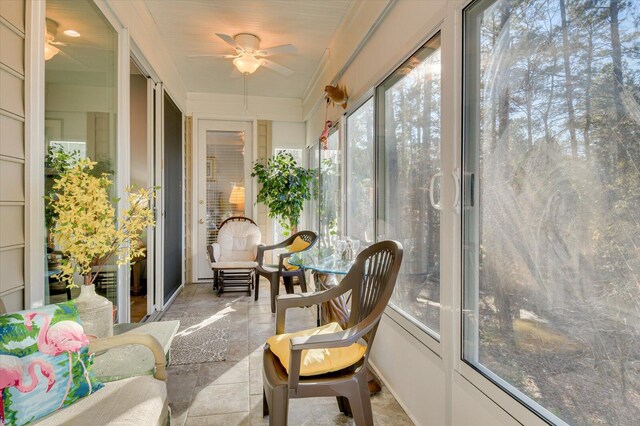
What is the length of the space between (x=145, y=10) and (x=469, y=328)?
3.40m

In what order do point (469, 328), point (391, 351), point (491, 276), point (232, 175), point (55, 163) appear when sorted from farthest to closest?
1. point (232, 175)
2. point (391, 351)
3. point (55, 163)
4. point (469, 328)
5. point (491, 276)

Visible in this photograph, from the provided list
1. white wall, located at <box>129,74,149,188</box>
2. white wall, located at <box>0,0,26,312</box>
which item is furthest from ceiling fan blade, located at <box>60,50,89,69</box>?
white wall, located at <box>129,74,149,188</box>

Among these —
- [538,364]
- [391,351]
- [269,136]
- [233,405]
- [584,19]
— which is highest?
[269,136]

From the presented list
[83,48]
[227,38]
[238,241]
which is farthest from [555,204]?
[238,241]

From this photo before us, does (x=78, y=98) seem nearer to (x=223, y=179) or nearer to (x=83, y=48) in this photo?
(x=83, y=48)

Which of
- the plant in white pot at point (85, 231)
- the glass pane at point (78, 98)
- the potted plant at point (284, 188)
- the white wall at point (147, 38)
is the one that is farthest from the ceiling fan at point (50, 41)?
the potted plant at point (284, 188)

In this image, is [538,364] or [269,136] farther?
[269,136]

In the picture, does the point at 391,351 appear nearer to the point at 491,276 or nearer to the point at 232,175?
the point at 491,276

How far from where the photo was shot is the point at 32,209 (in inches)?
59.7

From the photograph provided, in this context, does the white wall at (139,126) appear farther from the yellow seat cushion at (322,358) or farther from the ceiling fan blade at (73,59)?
the yellow seat cushion at (322,358)

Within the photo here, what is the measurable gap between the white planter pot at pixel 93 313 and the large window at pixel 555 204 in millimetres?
1628

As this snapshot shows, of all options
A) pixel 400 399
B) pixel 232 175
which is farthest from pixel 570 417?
pixel 232 175

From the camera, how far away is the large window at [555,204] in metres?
0.91

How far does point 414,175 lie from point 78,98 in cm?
196
